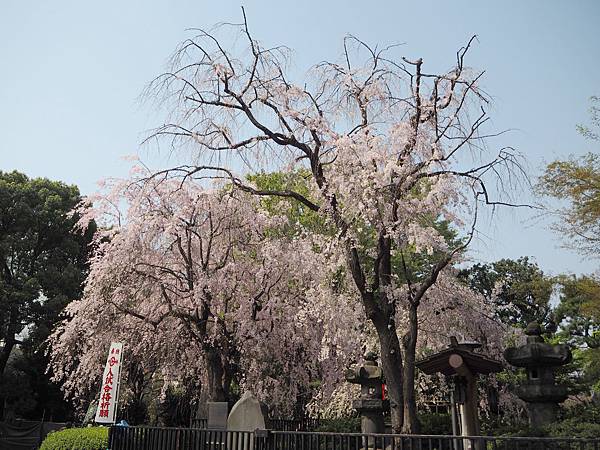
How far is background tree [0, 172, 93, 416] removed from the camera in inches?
993

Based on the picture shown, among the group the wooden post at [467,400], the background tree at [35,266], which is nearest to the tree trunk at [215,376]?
the wooden post at [467,400]

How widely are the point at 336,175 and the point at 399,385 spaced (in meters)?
4.72

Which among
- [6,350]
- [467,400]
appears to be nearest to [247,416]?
[467,400]

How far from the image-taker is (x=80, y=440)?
13.0 metres

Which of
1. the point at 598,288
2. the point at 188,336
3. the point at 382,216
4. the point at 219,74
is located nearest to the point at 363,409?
the point at 382,216

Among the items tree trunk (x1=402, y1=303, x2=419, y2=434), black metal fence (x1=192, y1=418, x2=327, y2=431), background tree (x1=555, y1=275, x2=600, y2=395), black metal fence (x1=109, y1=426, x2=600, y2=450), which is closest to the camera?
black metal fence (x1=109, y1=426, x2=600, y2=450)

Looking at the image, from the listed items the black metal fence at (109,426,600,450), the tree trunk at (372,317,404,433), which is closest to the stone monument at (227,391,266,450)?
the black metal fence at (109,426,600,450)

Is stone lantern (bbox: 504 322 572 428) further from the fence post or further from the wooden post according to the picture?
the fence post

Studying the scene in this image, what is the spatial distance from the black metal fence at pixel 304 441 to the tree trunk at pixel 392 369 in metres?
1.88

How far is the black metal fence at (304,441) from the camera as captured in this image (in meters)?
5.39

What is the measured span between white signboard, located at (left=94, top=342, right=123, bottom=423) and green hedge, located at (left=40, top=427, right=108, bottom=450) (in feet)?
8.29

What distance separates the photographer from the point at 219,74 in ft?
38.5

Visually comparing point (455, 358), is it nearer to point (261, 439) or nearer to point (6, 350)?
point (261, 439)

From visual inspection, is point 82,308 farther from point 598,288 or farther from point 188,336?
point 598,288
